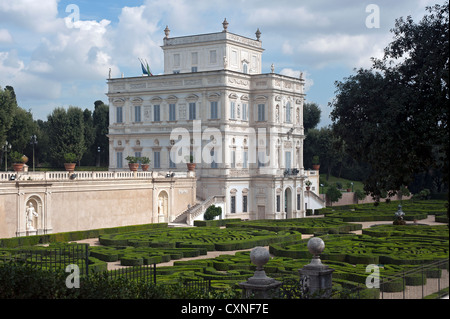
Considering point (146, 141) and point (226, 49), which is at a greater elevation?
point (226, 49)

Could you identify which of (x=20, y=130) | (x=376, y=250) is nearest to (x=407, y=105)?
(x=376, y=250)

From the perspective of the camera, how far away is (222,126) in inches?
1988

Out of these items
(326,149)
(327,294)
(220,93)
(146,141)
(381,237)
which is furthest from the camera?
(326,149)

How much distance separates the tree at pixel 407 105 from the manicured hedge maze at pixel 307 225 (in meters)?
19.2

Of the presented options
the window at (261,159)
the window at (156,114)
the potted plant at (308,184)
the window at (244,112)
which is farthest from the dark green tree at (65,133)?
the potted plant at (308,184)

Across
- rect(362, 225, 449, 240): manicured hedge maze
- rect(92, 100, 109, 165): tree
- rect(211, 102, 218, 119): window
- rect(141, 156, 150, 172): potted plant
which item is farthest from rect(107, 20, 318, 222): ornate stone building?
rect(92, 100, 109, 165): tree

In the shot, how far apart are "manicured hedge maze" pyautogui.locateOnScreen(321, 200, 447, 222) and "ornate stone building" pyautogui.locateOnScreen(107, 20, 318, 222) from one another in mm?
4733

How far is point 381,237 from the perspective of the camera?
35.3 m

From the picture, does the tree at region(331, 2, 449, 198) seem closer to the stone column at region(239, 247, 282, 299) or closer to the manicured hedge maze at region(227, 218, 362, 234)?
the stone column at region(239, 247, 282, 299)

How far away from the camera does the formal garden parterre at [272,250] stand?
23.1m
